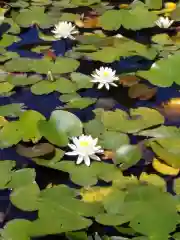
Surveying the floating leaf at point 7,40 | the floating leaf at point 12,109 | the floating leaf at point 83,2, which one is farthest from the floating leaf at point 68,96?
the floating leaf at point 83,2

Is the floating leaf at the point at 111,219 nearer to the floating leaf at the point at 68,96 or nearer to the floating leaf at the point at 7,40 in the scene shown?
the floating leaf at the point at 68,96

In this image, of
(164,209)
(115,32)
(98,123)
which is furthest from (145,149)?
(115,32)

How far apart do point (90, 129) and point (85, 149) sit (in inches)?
5.9

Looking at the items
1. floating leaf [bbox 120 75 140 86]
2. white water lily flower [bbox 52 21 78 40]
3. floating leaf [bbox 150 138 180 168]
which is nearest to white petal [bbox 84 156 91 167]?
floating leaf [bbox 150 138 180 168]

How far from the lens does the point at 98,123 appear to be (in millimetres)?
1637

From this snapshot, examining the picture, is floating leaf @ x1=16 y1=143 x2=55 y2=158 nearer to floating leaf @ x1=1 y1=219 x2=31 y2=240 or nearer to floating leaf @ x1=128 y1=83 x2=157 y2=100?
floating leaf @ x1=1 y1=219 x2=31 y2=240

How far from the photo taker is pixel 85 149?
1.48m

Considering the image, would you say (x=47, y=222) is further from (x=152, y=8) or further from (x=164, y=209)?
(x=152, y=8)

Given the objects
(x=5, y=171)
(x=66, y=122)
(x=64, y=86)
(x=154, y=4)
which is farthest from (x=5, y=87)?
(x=154, y=4)

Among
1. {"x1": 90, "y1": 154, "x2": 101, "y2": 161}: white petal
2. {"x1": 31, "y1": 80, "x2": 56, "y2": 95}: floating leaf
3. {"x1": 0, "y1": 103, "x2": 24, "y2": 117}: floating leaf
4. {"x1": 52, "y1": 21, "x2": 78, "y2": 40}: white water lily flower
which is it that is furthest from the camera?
{"x1": 52, "y1": 21, "x2": 78, "y2": 40}: white water lily flower

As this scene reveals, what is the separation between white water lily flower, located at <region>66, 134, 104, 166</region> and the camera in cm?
148

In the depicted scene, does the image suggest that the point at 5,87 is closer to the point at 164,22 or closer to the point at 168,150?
the point at 168,150

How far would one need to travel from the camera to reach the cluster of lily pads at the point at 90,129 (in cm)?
128

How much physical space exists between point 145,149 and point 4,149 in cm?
44
